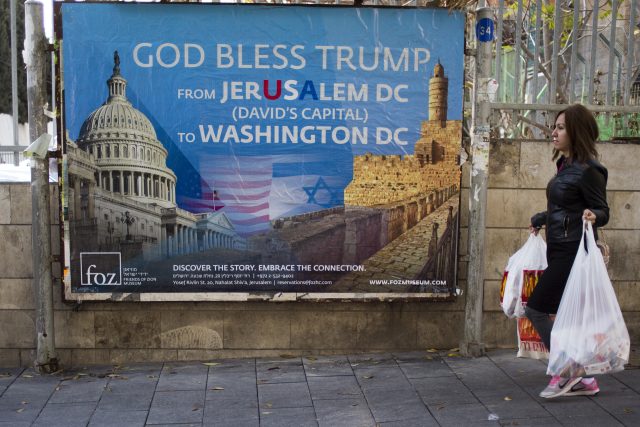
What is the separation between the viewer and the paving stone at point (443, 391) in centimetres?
→ 417

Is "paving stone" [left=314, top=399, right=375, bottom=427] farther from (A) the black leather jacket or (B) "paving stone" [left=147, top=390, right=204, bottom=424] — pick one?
(A) the black leather jacket

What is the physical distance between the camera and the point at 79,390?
445cm

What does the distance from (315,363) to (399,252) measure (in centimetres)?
101

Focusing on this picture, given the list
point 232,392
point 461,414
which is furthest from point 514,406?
point 232,392

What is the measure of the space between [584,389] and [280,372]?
1989 mm

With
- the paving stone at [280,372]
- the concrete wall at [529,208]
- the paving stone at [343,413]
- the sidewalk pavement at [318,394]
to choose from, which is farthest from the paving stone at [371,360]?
the concrete wall at [529,208]

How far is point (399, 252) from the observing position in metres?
4.98

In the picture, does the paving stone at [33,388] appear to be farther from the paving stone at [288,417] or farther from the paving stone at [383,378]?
the paving stone at [383,378]

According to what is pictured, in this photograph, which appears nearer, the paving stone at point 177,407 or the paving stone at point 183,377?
the paving stone at point 177,407

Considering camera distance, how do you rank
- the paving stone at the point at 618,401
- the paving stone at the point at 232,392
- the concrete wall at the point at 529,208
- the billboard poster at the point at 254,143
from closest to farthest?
the paving stone at the point at 618,401, the paving stone at the point at 232,392, the billboard poster at the point at 254,143, the concrete wall at the point at 529,208

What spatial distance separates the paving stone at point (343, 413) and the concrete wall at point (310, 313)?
947mm

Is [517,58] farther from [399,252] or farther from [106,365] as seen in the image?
[106,365]

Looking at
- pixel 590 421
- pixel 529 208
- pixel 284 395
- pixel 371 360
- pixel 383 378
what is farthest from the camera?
pixel 529 208

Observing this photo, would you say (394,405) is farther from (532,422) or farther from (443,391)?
(532,422)
